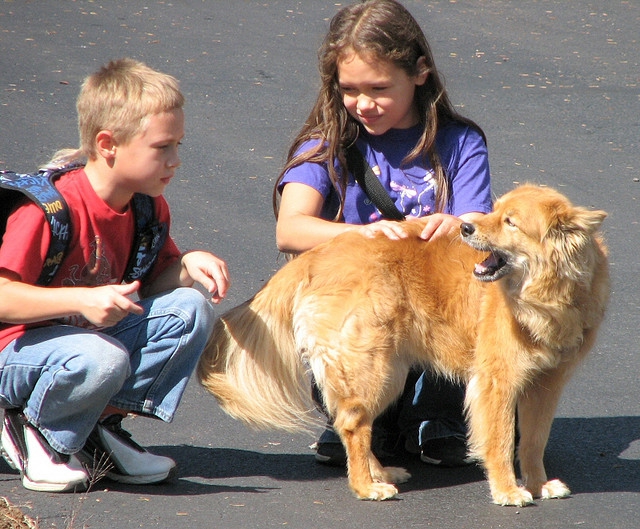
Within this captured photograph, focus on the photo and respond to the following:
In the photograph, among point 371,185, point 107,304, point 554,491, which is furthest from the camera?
point 371,185

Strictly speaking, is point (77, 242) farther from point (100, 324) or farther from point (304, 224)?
point (304, 224)

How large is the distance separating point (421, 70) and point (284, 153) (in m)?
3.63

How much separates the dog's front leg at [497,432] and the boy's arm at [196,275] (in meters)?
1.14

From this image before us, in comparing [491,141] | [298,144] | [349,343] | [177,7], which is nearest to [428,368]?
[349,343]

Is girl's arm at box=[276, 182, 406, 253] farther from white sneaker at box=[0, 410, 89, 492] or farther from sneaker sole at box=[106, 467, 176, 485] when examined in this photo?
white sneaker at box=[0, 410, 89, 492]

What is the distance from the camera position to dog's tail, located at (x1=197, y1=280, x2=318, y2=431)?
3.75 meters

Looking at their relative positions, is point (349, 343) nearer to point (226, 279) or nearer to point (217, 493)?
point (226, 279)

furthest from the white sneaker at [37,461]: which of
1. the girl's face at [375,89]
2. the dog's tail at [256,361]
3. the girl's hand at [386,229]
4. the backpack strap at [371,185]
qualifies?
the girl's face at [375,89]

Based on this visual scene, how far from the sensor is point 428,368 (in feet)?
13.0

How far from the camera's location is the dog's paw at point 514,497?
3557mm

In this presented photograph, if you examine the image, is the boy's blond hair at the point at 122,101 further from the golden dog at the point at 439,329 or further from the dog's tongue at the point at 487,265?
the dog's tongue at the point at 487,265

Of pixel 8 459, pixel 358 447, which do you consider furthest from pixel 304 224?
pixel 8 459

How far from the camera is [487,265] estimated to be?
361 centimetres

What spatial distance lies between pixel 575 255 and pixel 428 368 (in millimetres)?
880
